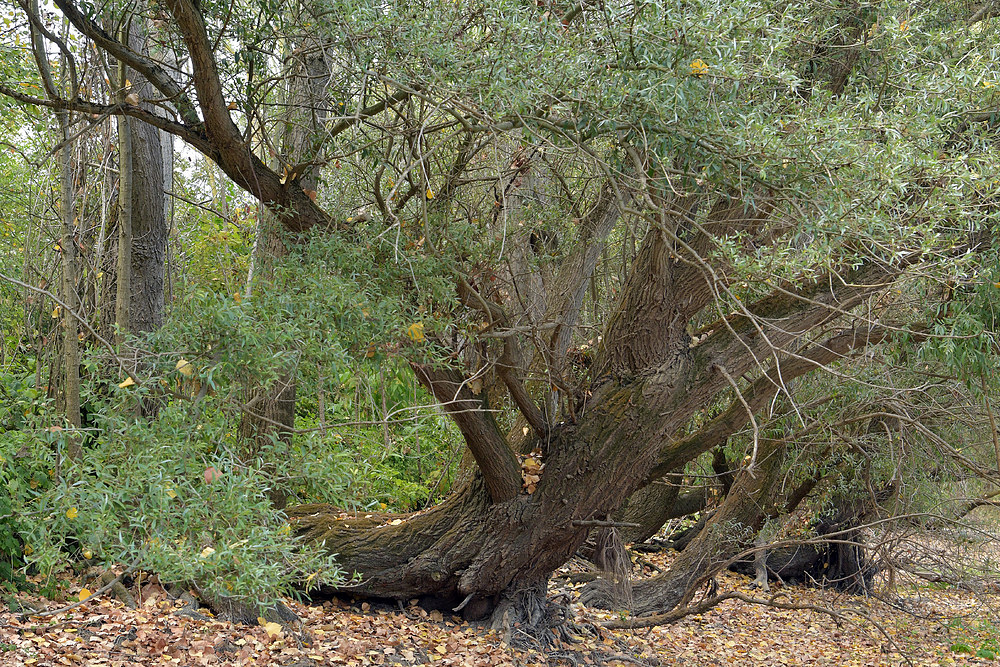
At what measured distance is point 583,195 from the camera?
5.70m

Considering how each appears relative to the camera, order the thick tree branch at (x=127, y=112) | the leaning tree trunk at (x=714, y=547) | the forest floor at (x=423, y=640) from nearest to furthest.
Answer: the thick tree branch at (x=127, y=112), the forest floor at (x=423, y=640), the leaning tree trunk at (x=714, y=547)

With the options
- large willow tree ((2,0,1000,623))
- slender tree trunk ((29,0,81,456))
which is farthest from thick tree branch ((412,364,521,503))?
slender tree trunk ((29,0,81,456))

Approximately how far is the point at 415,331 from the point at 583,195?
7.22ft

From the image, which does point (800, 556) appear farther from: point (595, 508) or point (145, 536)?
point (145, 536)

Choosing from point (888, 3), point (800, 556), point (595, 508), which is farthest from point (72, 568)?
point (800, 556)

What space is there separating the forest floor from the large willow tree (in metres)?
0.37

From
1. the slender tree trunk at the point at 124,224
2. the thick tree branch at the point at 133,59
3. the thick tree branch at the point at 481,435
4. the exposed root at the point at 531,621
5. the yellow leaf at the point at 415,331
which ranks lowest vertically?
the exposed root at the point at 531,621

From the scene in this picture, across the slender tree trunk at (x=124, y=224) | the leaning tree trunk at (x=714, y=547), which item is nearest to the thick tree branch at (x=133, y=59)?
the slender tree trunk at (x=124, y=224)

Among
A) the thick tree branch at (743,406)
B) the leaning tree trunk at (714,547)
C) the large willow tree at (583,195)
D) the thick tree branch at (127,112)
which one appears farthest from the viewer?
the leaning tree trunk at (714,547)

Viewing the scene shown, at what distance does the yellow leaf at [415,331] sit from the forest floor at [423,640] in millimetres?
2286

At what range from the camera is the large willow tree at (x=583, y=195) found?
337 centimetres

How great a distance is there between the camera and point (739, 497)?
820 centimetres

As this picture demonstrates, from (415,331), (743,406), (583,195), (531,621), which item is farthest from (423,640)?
(583,195)

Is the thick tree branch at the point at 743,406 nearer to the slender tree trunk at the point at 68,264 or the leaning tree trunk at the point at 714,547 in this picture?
the leaning tree trunk at the point at 714,547
